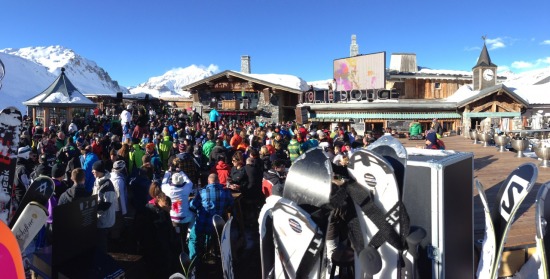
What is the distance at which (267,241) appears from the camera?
2770 millimetres

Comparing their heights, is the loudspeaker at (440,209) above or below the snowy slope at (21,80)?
below

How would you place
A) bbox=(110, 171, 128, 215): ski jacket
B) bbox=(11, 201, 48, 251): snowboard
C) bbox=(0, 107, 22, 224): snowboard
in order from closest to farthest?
bbox=(11, 201, 48, 251): snowboard < bbox=(0, 107, 22, 224): snowboard < bbox=(110, 171, 128, 215): ski jacket

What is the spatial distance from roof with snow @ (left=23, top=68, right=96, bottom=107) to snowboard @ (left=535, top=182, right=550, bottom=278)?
18264 mm

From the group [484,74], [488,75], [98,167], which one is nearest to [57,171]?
[98,167]

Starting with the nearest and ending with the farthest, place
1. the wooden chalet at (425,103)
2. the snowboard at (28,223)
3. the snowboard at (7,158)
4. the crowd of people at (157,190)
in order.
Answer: the snowboard at (28,223) < the snowboard at (7,158) < the crowd of people at (157,190) < the wooden chalet at (425,103)

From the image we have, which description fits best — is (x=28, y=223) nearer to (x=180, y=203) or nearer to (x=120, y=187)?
(x=180, y=203)

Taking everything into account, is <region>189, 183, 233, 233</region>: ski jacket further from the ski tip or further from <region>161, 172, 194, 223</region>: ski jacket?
the ski tip

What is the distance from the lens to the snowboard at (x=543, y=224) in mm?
2474

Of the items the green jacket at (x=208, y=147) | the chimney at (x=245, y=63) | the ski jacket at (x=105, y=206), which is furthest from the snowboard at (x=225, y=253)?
the chimney at (x=245, y=63)

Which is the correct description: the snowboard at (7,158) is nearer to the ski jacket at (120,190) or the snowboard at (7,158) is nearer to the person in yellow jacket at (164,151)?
the ski jacket at (120,190)

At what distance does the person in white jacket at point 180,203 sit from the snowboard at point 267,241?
2855 mm

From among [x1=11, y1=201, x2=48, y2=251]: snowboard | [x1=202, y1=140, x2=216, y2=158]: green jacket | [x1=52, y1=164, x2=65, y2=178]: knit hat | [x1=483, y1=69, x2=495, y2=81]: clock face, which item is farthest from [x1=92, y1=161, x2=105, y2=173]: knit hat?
[x1=483, y1=69, x2=495, y2=81]: clock face

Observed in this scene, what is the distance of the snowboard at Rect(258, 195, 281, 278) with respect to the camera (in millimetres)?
2709

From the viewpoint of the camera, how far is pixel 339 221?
4324mm
